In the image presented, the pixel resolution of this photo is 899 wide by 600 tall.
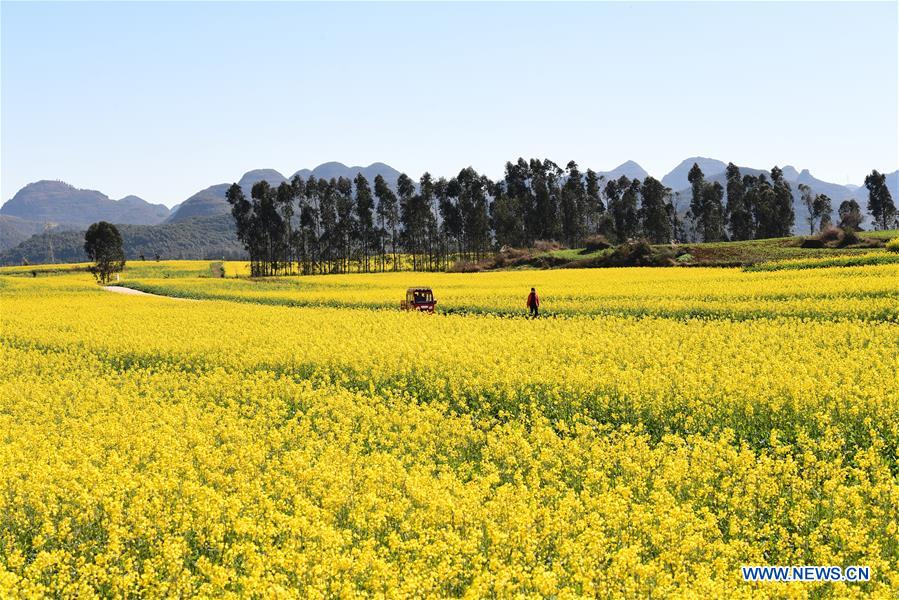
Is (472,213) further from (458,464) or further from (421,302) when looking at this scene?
(458,464)

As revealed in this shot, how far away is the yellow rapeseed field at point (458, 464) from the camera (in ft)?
22.7

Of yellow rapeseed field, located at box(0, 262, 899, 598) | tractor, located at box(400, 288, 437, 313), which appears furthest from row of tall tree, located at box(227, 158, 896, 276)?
yellow rapeseed field, located at box(0, 262, 899, 598)

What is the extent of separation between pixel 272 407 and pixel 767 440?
31.2 feet

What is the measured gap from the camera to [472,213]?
11975cm

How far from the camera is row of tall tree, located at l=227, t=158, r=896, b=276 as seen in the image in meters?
122

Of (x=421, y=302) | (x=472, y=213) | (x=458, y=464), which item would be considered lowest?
(x=458, y=464)

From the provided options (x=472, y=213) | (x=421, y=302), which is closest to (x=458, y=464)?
(x=421, y=302)

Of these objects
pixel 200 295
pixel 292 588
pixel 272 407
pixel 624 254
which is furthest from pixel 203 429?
pixel 624 254

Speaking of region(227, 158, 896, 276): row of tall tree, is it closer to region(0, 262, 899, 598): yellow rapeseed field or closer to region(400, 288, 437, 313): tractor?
region(400, 288, 437, 313): tractor

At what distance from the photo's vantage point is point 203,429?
500 inches

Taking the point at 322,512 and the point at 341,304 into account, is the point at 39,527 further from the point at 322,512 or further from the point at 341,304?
the point at 341,304

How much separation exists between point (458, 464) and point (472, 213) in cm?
11050

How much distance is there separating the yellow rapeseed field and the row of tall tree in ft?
320

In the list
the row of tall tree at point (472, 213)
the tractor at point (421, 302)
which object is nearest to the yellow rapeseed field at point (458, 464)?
the tractor at point (421, 302)
